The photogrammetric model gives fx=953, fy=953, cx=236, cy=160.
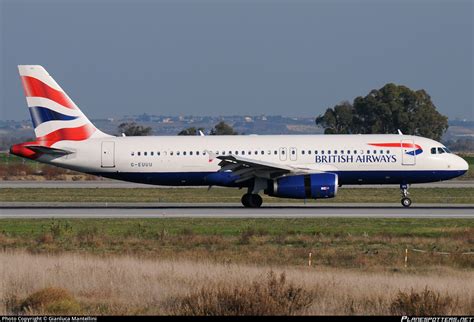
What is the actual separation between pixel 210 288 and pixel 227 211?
24.0m

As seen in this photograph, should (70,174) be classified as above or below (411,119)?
below

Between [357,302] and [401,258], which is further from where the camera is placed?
[401,258]

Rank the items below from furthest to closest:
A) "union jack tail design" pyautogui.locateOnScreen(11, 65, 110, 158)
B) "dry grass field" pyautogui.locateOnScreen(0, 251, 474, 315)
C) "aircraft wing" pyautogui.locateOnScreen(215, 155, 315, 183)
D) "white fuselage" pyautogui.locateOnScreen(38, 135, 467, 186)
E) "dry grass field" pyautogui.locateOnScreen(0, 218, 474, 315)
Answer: "union jack tail design" pyautogui.locateOnScreen(11, 65, 110, 158), "white fuselage" pyautogui.locateOnScreen(38, 135, 467, 186), "aircraft wing" pyautogui.locateOnScreen(215, 155, 315, 183), "dry grass field" pyautogui.locateOnScreen(0, 218, 474, 315), "dry grass field" pyautogui.locateOnScreen(0, 251, 474, 315)

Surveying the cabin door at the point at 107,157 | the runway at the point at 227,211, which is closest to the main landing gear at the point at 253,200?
the runway at the point at 227,211

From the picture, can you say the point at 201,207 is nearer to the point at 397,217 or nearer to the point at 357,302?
the point at 397,217

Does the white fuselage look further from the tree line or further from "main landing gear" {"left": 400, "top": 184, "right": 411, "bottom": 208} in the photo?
the tree line

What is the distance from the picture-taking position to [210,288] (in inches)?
738

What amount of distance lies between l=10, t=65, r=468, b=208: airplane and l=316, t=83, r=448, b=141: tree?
3044 inches

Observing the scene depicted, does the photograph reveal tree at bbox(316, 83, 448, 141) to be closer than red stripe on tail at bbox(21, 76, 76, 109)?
No

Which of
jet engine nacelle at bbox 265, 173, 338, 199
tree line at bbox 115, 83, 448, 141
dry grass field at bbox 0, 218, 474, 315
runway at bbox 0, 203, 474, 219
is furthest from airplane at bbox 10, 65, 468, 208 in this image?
tree line at bbox 115, 83, 448, 141

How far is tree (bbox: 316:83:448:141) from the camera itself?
408 feet

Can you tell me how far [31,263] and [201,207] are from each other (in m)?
22.0

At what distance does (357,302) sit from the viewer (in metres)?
18.4

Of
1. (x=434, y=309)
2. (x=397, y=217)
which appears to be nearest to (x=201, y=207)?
(x=397, y=217)
